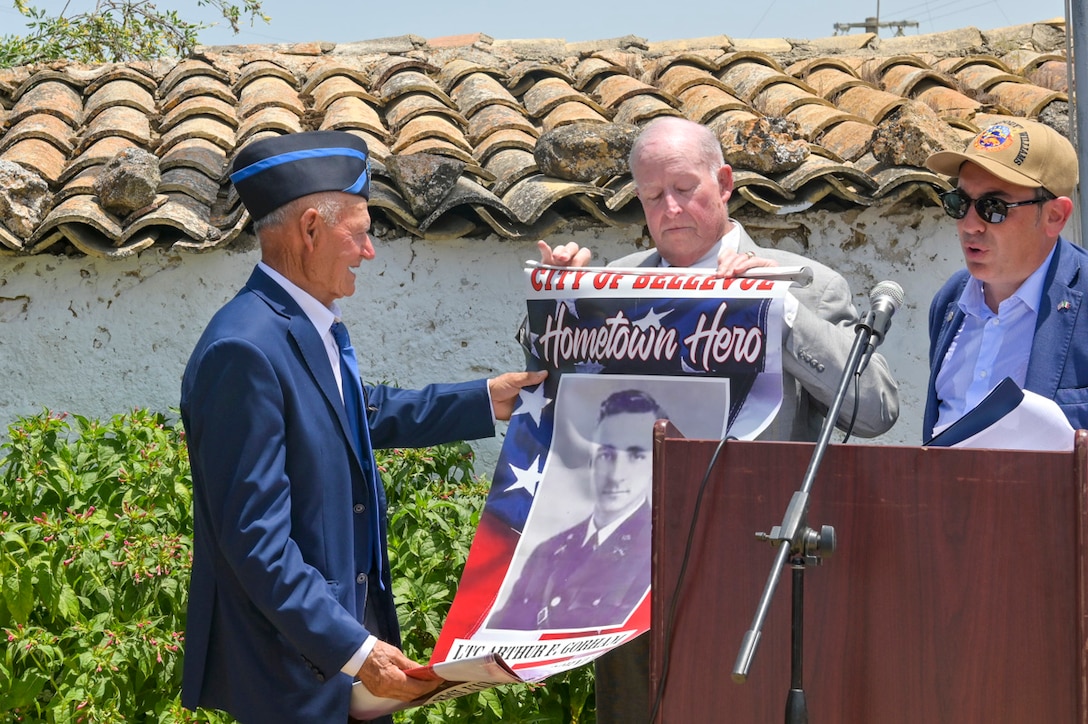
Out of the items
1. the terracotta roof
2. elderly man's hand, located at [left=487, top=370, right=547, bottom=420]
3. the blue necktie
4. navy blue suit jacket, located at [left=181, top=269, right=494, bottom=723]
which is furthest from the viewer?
the terracotta roof

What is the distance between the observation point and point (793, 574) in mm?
2146

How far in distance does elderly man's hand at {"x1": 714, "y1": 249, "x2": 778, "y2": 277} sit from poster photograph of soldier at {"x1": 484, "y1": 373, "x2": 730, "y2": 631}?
295mm

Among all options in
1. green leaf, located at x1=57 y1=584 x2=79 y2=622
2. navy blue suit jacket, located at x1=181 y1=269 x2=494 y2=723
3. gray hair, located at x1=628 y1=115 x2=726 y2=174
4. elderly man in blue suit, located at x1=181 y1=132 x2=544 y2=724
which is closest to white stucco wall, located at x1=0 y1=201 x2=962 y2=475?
green leaf, located at x1=57 y1=584 x2=79 y2=622

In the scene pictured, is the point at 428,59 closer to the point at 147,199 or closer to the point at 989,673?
the point at 147,199

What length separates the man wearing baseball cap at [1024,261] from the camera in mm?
3045

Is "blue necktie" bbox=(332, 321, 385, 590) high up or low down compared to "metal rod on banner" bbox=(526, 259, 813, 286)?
down

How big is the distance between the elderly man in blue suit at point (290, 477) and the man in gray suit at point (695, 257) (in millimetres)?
725

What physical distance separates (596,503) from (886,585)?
1160mm

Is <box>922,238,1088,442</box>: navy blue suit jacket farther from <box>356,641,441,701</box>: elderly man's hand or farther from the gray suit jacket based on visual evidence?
<box>356,641,441,701</box>: elderly man's hand

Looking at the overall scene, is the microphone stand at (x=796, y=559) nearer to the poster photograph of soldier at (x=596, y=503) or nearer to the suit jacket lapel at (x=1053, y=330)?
the poster photograph of soldier at (x=596, y=503)

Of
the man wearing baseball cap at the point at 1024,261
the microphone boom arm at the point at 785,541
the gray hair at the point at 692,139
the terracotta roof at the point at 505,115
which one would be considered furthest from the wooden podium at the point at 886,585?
the terracotta roof at the point at 505,115

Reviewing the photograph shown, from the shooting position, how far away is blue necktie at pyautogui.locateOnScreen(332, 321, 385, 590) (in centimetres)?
301

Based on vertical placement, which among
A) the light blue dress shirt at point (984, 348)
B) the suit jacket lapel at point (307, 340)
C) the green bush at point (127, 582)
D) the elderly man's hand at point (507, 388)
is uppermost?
the suit jacket lapel at point (307, 340)

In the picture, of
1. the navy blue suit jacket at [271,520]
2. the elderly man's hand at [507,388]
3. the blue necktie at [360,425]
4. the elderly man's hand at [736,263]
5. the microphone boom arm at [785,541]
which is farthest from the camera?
the elderly man's hand at [507,388]
